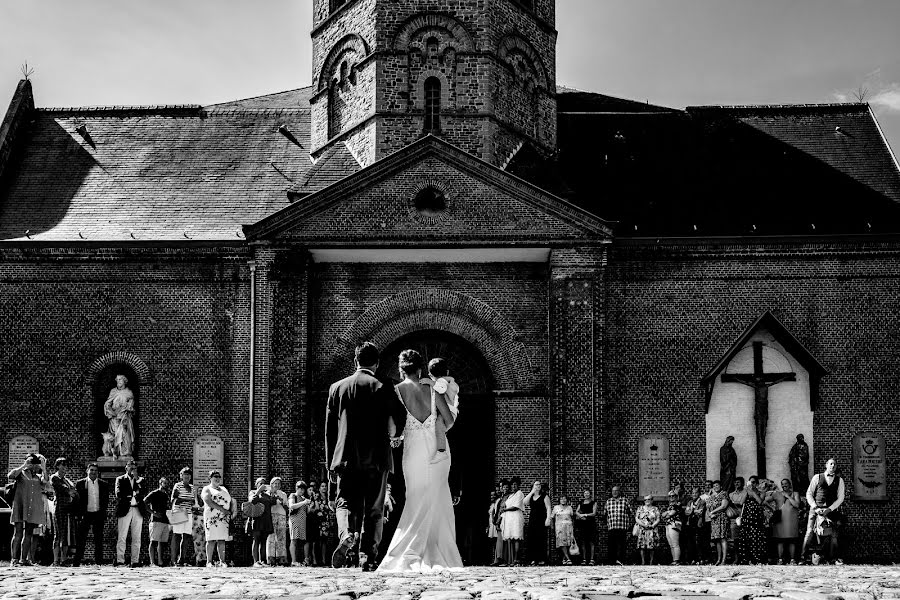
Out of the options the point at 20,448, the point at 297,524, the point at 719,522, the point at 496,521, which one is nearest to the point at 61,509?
the point at 297,524

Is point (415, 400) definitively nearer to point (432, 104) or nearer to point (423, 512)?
point (423, 512)

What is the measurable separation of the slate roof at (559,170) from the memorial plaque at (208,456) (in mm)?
4361

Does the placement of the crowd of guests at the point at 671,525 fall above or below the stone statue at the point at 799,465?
below

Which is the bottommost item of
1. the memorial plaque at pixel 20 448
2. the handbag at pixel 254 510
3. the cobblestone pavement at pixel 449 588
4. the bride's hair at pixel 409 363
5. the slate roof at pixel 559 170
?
the cobblestone pavement at pixel 449 588

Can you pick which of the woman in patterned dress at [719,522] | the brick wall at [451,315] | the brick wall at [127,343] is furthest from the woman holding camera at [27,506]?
the woman in patterned dress at [719,522]

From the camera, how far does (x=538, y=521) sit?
25.3 m

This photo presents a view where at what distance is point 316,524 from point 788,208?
13.1 metres

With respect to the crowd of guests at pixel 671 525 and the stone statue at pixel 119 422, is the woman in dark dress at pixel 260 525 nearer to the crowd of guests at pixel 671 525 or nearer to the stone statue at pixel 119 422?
the crowd of guests at pixel 671 525

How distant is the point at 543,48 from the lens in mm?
32094

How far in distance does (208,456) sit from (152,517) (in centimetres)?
568

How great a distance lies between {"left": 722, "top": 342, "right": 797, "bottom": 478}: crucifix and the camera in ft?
92.1

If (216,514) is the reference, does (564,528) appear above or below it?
below

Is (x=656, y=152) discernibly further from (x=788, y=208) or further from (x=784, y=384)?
(x=784, y=384)

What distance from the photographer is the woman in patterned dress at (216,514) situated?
2258 centimetres
